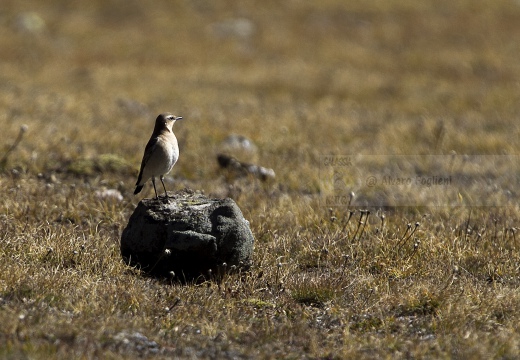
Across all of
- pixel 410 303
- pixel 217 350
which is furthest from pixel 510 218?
pixel 217 350

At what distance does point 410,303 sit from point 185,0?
29.8 m

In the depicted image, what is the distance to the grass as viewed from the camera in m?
5.18

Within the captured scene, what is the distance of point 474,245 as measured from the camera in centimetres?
732

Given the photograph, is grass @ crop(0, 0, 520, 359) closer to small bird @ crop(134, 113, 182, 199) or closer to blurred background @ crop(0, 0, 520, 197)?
blurred background @ crop(0, 0, 520, 197)

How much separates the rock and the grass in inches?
6.1

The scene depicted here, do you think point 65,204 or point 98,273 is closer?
point 98,273

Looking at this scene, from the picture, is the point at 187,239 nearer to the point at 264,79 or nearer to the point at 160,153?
the point at 160,153

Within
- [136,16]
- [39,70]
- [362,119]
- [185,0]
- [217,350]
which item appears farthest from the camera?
[185,0]

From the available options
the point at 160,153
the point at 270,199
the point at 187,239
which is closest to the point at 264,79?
the point at 270,199

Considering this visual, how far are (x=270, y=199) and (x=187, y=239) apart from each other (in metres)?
3.22

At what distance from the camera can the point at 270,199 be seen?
919 centimetres

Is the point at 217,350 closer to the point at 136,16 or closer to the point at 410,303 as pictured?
the point at 410,303

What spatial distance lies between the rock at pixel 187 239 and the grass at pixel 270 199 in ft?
0.51

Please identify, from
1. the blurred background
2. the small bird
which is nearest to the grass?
the blurred background
